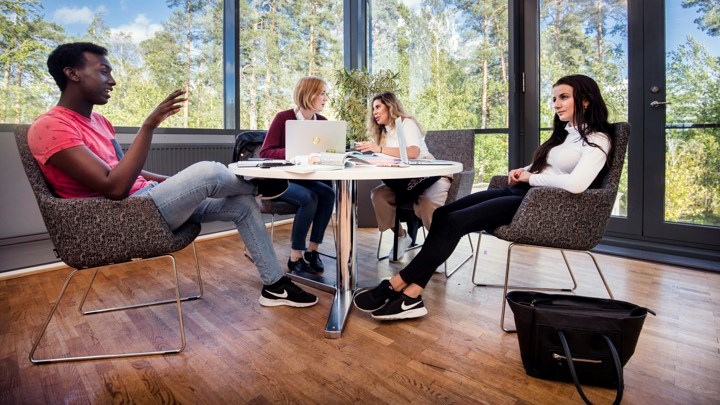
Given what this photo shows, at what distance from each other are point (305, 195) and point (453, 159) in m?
1.16

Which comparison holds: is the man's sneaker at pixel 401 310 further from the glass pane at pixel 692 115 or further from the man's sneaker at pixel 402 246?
the glass pane at pixel 692 115

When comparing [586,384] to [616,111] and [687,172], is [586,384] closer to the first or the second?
[687,172]

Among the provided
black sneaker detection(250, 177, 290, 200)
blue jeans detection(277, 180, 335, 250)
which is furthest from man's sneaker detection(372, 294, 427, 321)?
blue jeans detection(277, 180, 335, 250)

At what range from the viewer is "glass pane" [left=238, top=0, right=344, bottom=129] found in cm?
389

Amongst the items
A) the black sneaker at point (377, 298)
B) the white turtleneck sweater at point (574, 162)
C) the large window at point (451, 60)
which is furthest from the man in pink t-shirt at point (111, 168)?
the large window at point (451, 60)

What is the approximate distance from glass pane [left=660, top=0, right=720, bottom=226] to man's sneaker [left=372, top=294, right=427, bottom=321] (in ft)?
7.47

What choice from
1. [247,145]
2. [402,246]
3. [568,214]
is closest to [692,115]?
[568,214]

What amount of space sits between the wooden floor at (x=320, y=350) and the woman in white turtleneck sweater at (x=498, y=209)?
0.34 feet

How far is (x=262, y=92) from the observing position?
404cm

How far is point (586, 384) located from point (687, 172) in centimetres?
229

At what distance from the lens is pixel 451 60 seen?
13.1 ft

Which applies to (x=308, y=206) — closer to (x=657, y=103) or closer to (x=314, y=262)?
(x=314, y=262)

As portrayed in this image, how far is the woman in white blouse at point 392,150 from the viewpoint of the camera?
233 centimetres

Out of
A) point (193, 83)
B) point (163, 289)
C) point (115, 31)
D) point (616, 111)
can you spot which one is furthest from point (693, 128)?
point (115, 31)
